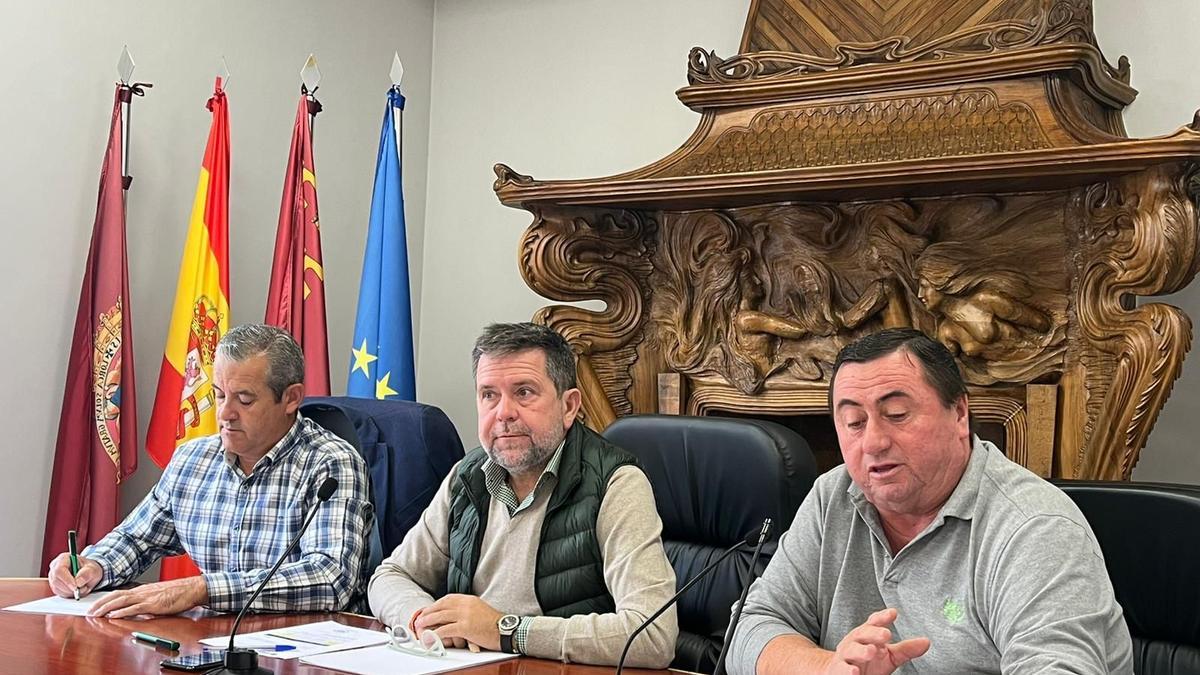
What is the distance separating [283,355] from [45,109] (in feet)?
5.05

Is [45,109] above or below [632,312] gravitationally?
above

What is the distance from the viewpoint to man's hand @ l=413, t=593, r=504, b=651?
6.44ft

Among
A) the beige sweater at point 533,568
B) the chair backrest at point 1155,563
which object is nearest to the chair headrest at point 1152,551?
the chair backrest at point 1155,563

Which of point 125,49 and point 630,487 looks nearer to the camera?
point 630,487

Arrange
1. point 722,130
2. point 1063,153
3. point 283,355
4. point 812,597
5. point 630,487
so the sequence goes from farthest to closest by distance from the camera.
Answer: point 722,130 → point 1063,153 → point 283,355 → point 630,487 → point 812,597

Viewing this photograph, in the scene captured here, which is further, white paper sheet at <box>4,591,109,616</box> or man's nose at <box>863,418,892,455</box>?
white paper sheet at <box>4,591,109,616</box>

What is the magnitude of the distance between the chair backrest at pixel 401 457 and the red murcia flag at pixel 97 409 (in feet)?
3.64

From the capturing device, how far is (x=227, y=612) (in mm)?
2291

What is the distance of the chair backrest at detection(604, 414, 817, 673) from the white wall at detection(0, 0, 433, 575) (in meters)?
2.14

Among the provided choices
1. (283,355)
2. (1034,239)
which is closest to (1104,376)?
(1034,239)

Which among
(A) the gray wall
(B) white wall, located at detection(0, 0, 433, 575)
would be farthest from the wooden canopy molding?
(B) white wall, located at detection(0, 0, 433, 575)

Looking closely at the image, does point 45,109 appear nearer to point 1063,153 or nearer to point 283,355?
point 283,355

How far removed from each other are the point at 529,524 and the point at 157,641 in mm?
651

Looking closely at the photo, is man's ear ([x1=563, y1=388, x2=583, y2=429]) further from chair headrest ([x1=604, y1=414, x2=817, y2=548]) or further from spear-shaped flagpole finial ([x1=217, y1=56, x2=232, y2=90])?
spear-shaped flagpole finial ([x1=217, y1=56, x2=232, y2=90])
